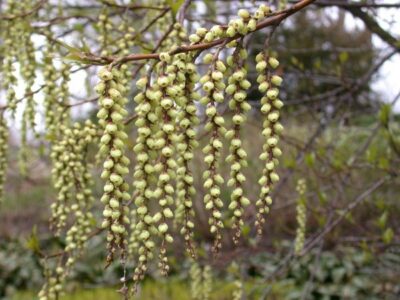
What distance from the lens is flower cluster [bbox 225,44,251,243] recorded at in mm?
1317

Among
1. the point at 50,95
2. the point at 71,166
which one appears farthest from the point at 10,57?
the point at 71,166

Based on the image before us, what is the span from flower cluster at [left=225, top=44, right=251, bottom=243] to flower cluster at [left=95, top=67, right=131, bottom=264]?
29 cm

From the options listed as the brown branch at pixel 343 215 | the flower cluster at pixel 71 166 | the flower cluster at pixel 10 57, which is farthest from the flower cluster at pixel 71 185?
the brown branch at pixel 343 215

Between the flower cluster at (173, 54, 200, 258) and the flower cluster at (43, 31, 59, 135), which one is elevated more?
the flower cluster at (43, 31, 59, 135)

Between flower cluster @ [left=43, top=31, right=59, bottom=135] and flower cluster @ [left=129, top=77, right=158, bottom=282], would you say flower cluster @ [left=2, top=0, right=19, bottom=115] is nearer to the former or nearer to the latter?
flower cluster @ [left=43, top=31, right=59, bottom=135]

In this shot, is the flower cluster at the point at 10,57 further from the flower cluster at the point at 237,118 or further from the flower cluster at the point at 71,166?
the flower cluster at the point at 237,118

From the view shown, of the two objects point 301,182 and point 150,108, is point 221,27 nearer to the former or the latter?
point 150,108

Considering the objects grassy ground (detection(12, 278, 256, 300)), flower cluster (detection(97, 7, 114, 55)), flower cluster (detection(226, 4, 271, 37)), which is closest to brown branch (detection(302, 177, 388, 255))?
flower cluster (detection(97, 7, 114, 55))

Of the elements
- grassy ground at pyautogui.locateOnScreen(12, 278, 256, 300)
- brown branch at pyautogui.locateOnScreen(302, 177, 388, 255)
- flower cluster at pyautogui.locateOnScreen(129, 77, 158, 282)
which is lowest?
grassy ground at pyautogui.locateOnScreen(12, 278, 256, 300)

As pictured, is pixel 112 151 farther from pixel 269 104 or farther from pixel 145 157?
pixel 269 104

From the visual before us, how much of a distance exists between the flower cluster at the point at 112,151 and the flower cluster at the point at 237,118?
29 centimetres

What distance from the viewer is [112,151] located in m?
1.28

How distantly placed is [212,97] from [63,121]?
4.74 feet

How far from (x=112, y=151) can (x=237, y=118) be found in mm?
330
